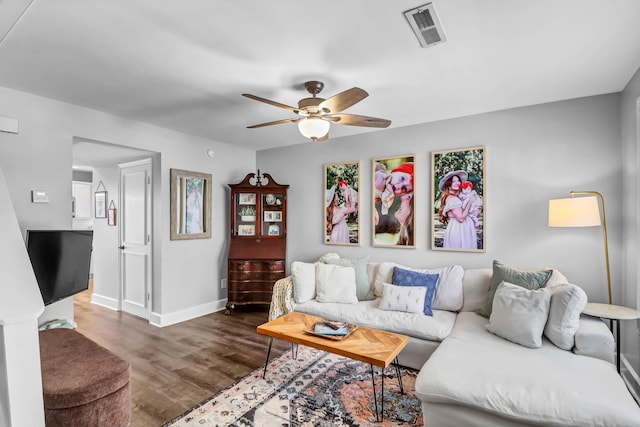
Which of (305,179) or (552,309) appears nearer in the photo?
(552,309)

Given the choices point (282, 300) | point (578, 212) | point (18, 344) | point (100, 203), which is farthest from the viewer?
point (100, 203)

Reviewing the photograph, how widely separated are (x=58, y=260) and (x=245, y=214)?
7.89 feet

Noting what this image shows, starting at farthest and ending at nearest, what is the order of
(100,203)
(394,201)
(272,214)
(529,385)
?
(100,203)
(272,214)
(394,201)
(529,385)

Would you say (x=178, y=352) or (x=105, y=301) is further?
(x=105, y=301)

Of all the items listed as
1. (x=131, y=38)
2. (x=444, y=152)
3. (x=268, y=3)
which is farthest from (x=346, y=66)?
(x=444, y=152)

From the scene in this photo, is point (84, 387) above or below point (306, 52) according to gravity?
below

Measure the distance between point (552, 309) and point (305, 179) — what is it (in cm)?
327

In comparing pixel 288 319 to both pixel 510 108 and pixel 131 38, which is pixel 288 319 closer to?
pixel 131 38

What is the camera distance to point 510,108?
10.8 feet

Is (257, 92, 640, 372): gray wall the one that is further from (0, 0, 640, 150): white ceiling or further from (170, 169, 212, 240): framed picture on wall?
(170, 169, 212, 240): framed picture on wall

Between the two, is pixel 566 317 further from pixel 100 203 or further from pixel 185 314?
pixel 100 203

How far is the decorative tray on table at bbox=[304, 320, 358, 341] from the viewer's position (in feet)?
7.99

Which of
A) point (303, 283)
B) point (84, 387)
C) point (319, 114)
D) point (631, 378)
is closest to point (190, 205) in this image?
point (303, 283)

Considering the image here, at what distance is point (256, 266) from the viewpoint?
14.7 ft
